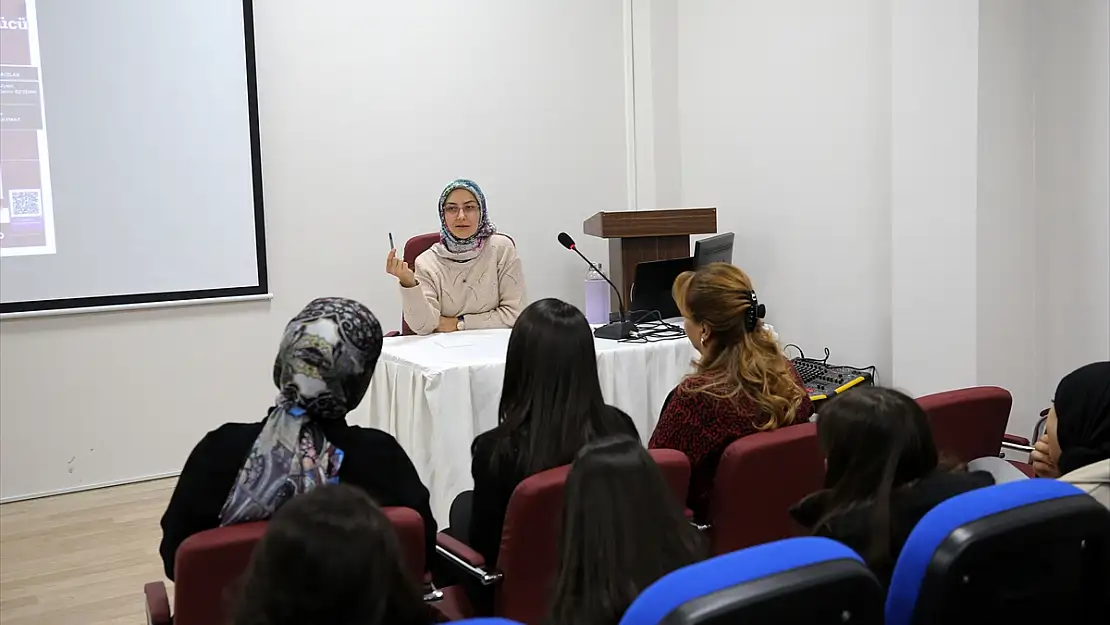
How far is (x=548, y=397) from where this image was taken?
1.94m

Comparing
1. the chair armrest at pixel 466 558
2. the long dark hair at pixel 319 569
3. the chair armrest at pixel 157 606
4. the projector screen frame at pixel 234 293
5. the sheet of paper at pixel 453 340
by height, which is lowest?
the chair armrest at pixel 157 606

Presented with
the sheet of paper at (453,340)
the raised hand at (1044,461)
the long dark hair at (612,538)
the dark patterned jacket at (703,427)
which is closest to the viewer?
the long dark hair at (612,538)

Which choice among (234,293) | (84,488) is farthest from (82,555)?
(234,293)

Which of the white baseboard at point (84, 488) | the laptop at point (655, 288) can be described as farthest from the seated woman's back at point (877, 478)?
the white baseboard at point (84, 488)

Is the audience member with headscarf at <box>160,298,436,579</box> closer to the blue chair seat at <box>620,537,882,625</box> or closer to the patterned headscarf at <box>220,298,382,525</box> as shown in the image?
the patterned headscarf at <box>220,298,382,525</box>

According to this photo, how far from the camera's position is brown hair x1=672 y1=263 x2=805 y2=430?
221 cm

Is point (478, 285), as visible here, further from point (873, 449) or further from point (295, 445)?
point (873, 449)

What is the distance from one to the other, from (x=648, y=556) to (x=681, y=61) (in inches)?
175

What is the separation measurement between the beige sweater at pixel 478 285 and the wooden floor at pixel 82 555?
144 centimetres

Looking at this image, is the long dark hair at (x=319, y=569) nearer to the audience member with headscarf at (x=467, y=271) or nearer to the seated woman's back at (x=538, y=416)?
the seated woman's back at (x=538, y=416)

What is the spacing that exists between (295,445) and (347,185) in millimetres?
3318

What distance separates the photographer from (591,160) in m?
5.46

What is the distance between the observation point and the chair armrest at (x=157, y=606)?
1.73 meters

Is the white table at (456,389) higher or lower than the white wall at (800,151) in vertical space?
lower
